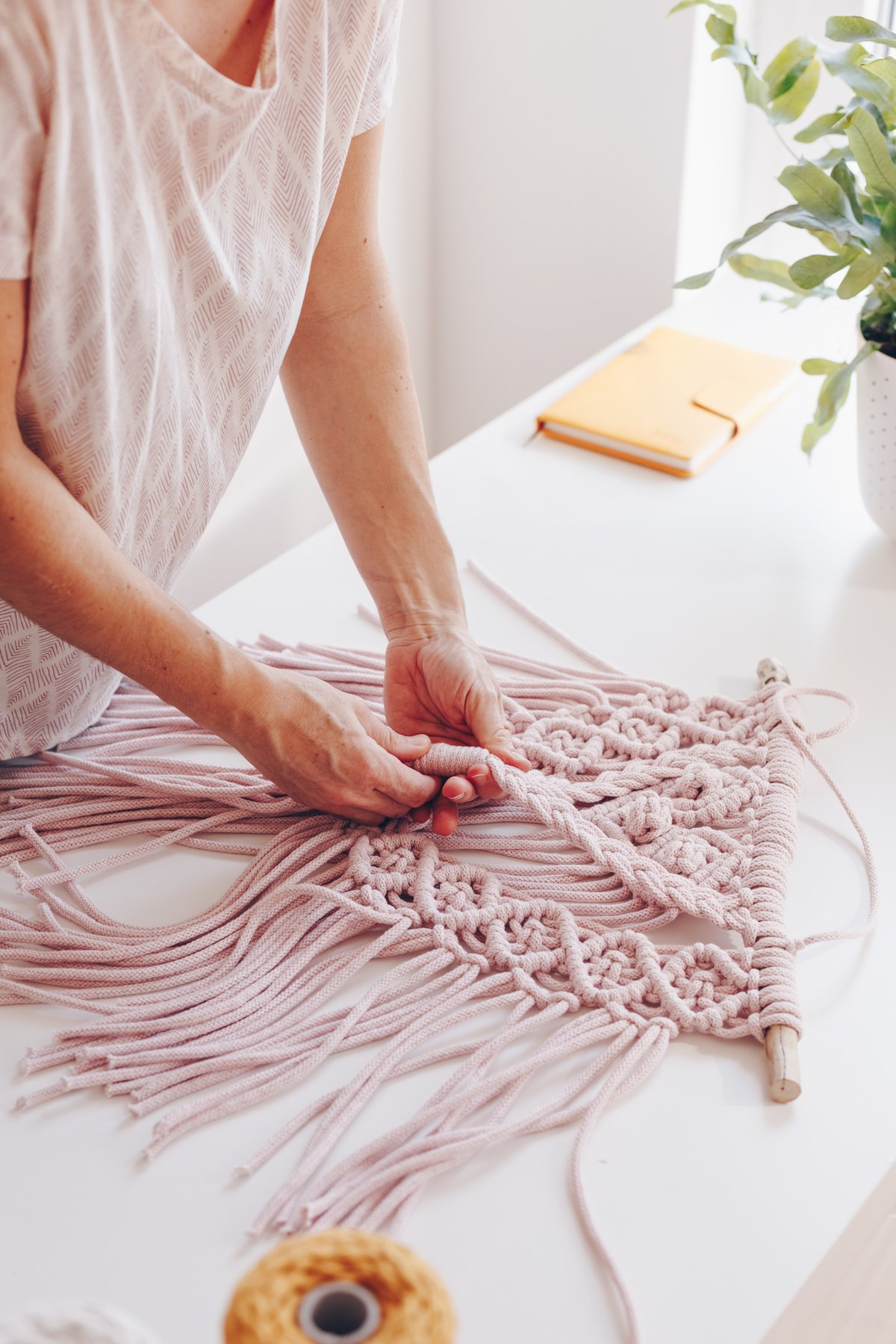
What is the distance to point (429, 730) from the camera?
102 cm

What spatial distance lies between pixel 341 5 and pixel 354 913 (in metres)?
0.60

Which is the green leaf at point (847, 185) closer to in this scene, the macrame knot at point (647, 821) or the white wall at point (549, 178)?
the macrame knot at point (647, 821)

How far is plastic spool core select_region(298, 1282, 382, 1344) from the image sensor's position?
0.33 m

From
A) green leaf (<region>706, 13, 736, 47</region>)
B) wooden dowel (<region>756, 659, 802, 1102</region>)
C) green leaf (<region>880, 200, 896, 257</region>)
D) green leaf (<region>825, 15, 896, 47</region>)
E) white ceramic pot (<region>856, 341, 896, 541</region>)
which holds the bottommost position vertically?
wooden dowel (<region>756, 659, 802, 1102</region>)

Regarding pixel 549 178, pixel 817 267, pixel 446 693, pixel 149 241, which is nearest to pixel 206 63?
pixel 149 241

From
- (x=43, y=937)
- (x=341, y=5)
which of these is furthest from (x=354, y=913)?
(x=341, y=5)

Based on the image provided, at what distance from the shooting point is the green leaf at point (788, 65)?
1.20m

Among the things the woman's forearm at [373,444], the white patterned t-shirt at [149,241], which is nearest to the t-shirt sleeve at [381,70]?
the white patterned t-shirt at [149,241]

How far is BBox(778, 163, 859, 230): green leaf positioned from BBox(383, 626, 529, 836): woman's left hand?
0.46 m

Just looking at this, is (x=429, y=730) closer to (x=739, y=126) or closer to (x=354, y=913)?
(x=354, y=913)

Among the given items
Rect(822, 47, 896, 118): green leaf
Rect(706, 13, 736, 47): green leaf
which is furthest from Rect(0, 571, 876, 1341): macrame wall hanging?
Rect(706, 13, 736, 47): green leaf

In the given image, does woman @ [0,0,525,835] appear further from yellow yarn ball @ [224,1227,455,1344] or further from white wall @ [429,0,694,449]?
white wall @ [429,0,694,449]

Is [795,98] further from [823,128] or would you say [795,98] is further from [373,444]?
[373,444]

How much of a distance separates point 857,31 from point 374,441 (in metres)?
0.53
